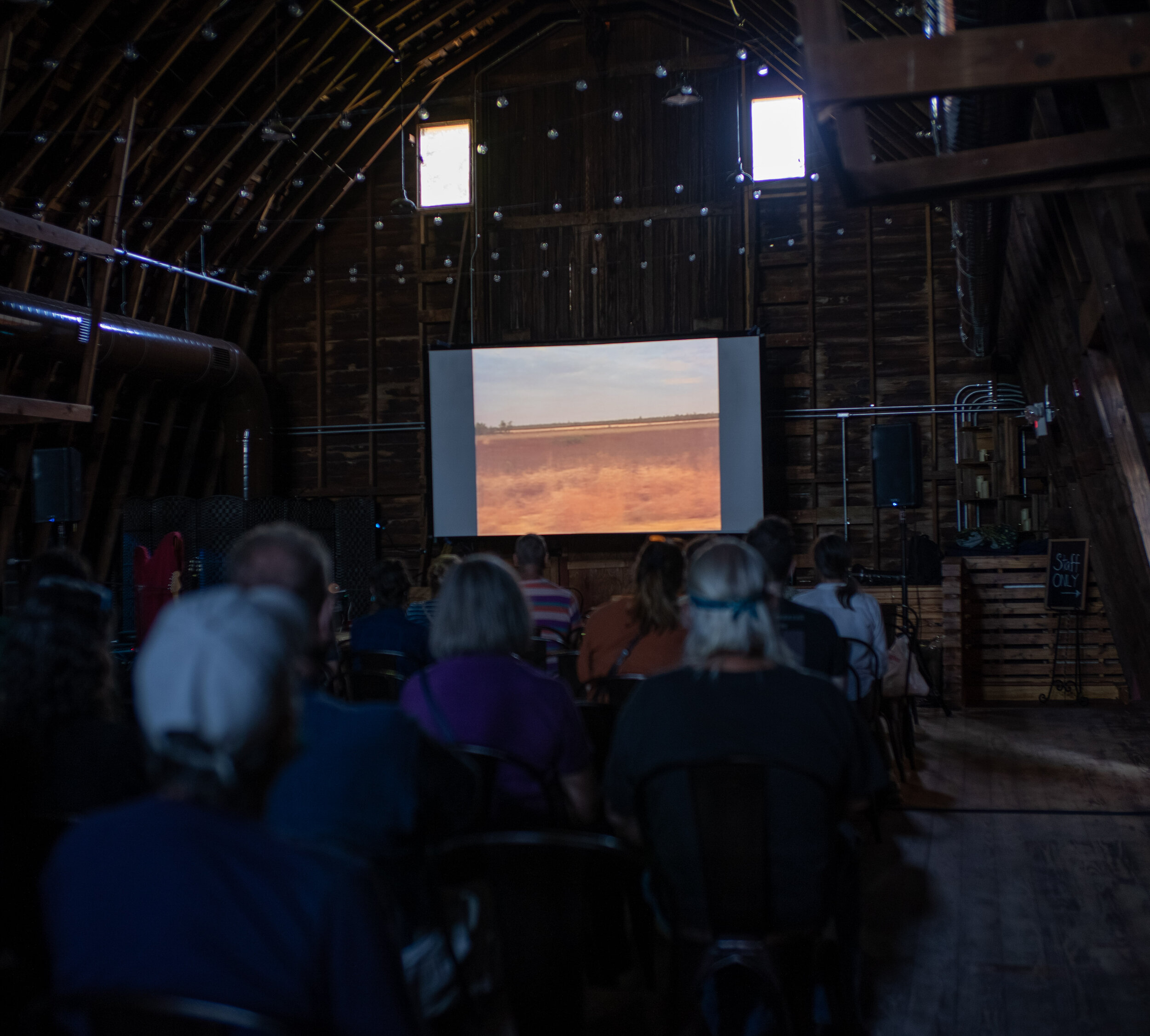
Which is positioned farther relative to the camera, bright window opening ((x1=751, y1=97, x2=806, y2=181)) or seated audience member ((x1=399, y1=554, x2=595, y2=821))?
bright window opening ((x1=751, y1=97, x2=806, y2=181))

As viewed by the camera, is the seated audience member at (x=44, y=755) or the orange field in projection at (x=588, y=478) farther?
the orange field in projection at (x=588, y=478)

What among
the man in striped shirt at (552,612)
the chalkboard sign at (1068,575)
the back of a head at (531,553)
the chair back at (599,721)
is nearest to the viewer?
the chair back at (599,721)

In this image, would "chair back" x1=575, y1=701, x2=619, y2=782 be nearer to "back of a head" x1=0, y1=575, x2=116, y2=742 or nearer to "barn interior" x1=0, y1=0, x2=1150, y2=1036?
"back of a head" x1=0, y1=575, x2=116, y2=742

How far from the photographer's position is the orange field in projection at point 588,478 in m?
11.1

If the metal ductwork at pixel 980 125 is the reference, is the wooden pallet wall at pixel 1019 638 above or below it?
below

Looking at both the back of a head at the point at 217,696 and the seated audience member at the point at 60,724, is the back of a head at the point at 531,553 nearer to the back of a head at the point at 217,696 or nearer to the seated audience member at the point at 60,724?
the seated audience member at the point at 60,724

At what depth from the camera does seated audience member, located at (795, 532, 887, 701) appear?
14.4 ft

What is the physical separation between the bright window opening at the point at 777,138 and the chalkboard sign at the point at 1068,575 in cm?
501

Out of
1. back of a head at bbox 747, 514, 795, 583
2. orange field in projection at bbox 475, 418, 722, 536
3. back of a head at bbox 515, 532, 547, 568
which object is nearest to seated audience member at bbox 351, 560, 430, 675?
back of a head at bbox 515, 532, 547, 568

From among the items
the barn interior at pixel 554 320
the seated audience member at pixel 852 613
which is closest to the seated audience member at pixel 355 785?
the seated audience member at pixel 852 613

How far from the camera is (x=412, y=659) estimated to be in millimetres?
3928

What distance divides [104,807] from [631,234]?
33.5 ft

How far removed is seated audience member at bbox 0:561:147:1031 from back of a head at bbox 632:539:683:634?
5.73 feet

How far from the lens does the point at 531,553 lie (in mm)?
4848
